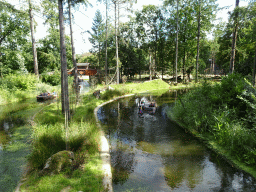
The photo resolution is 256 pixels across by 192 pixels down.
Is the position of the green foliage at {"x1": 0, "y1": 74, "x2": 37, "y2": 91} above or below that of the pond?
above

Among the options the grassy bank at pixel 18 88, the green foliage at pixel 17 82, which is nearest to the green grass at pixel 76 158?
the grassy bank at pixel 18 88

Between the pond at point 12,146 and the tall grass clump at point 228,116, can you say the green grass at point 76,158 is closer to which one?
the pond at point 12,146

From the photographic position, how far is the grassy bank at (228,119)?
6477mm

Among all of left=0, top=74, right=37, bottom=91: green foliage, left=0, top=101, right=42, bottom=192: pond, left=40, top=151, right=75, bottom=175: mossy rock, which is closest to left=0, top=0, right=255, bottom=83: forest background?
left=0, top=74, right=37, bottom=91: green foliage

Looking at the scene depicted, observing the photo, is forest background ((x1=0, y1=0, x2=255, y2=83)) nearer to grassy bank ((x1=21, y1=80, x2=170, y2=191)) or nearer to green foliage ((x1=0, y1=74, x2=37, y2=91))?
green foliage ((x1=0, y1=74, x2=37, y2=91))

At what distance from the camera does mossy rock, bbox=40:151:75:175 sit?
515 cm

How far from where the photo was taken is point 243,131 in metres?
6.89

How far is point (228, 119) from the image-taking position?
8000 millimetres

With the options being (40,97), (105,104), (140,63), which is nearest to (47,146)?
(105,104)

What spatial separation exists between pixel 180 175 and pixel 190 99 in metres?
7.23

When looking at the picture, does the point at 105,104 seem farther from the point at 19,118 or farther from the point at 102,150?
the point at 102,150

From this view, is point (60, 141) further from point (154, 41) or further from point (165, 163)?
point (154, 41)

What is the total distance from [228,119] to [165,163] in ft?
12.3

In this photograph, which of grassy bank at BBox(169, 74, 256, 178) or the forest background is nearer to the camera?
grassy bank at BBox(169, 74, 256, 178)
